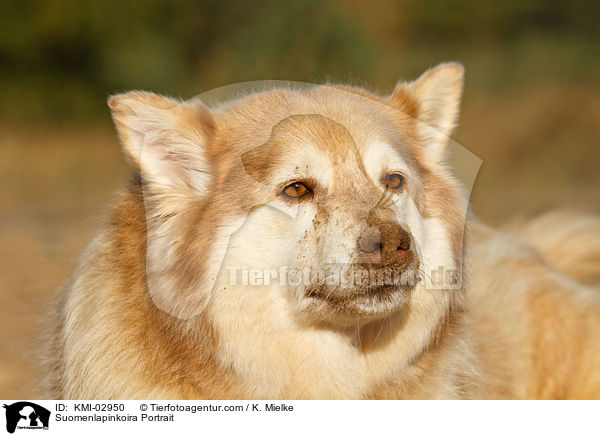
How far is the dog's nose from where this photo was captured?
2.90 meters

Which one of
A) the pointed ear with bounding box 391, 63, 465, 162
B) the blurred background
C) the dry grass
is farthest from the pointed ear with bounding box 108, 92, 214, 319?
the dry grass

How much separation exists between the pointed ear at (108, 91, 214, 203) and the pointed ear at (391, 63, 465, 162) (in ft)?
3.43

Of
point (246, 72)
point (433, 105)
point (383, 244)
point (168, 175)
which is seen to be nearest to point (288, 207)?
point (383, 244)

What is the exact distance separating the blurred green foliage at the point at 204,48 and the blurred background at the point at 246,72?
0.03 metres

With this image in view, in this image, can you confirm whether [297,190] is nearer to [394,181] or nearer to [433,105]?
[394,181]

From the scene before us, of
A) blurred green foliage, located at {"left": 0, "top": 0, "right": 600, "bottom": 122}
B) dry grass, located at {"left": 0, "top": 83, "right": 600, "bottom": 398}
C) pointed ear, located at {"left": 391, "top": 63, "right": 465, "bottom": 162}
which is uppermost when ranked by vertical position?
blurred green foliage, located at {"left": 0, "top": 0, "right": 600, "bottom": 122}

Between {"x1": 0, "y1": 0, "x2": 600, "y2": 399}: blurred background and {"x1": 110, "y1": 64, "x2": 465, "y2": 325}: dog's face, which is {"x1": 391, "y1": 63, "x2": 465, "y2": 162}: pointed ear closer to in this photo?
{"x1": 110, "y1": 64, "x2": 465, "y2": 325}: dog's face

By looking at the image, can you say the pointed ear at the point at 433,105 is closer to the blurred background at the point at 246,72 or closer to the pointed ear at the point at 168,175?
the pointed ear at the point at 168,175

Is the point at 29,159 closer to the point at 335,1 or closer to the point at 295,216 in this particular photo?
the point at 335,1

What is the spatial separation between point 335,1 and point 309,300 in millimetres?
12054

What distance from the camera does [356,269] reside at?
292 centimetres

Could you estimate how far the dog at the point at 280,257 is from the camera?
3.08 meters

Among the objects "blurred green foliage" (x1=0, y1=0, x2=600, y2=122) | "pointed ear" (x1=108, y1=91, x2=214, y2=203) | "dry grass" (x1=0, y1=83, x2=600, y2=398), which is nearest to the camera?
"pointed ear" (x1=108, y1=91, x2=214, y2=203)

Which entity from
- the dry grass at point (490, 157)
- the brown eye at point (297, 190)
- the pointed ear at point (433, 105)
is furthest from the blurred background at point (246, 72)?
the brown eye at point (297, 190)
